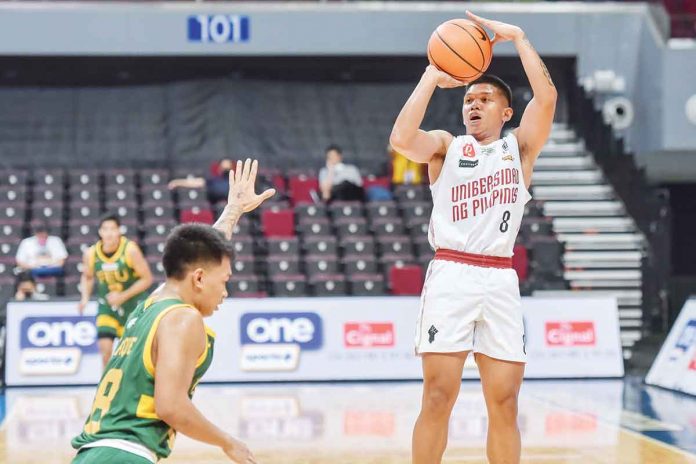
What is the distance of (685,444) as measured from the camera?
26.0 feet

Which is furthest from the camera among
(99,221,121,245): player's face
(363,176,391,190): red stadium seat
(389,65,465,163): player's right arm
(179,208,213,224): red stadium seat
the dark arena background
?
(363,176,391,190): red stadium seat

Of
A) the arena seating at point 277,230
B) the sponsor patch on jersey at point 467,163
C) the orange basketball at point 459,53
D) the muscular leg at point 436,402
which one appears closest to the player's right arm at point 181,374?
the muscular leg at point 436,402

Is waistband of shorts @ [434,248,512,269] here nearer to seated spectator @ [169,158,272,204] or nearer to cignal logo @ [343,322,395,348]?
cignal logo @ [343,322,395,348]

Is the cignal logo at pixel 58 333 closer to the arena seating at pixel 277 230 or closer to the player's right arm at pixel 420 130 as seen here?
the arena seating at pixel 277 230

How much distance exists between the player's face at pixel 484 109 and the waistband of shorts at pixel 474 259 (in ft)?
1.91

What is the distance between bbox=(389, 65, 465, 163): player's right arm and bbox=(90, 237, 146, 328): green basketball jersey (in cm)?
524

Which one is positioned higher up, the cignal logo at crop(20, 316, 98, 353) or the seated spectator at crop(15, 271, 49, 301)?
the seated spectator at crop(15, 271, 49, 301)

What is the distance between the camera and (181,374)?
332 centimetres

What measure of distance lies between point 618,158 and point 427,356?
1236 cm

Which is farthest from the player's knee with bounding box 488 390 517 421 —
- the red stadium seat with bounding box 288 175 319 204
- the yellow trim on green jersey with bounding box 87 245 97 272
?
the red stadium seat with bounding box 288 175 319 204

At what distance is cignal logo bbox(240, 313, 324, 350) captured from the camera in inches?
491

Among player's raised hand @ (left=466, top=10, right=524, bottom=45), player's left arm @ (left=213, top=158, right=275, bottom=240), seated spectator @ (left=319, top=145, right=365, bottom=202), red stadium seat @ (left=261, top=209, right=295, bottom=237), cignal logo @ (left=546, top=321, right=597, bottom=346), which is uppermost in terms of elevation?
seated spectator @ (left=319, top=145, right=365, bottom=202)

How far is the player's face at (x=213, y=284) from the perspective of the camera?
3.50 meters

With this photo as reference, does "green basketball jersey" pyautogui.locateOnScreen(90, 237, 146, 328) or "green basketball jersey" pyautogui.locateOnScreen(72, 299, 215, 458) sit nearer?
"green basketball jersey" pyautogui.locateOnScreen(72, 299, 215, 458)
